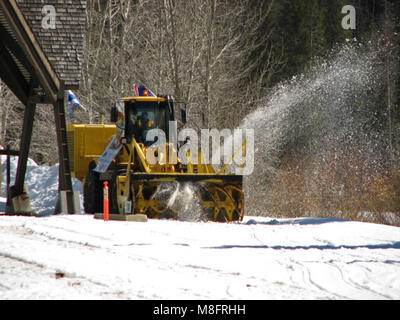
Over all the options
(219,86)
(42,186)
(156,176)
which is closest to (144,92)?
(156,176)

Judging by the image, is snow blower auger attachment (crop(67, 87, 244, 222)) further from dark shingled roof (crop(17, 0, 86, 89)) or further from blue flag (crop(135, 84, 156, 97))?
dark shingled roof (crop(17, 0, 86, 89))

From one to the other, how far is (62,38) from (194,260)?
10.3m

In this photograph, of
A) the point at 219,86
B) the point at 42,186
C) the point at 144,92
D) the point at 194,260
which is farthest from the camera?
the point at 219,86

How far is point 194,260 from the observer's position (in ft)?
28.3

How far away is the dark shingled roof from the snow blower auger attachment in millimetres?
1806

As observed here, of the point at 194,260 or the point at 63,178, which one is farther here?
the point at 63,178

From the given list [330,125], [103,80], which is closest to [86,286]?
[103,80]

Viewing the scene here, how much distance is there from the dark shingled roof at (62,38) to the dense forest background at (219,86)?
248 inches

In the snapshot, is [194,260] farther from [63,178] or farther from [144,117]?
[63,178]

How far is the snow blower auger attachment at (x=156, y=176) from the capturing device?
1418 centimetres

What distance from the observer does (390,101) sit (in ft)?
139

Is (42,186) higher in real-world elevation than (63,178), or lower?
lower
